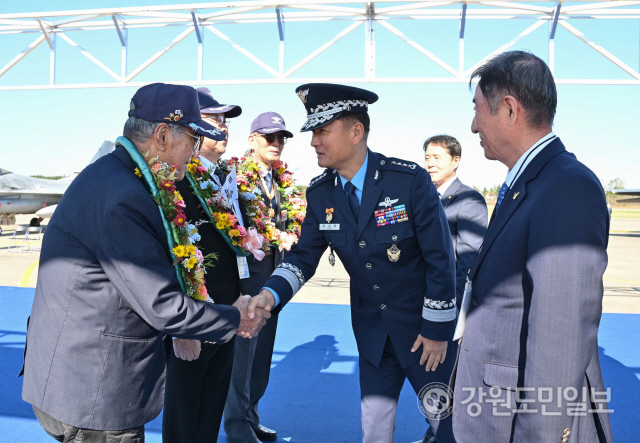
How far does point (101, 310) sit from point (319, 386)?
9.71 feet

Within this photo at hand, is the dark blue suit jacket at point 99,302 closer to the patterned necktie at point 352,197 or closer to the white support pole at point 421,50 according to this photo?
the patterned necktie at point 352,197

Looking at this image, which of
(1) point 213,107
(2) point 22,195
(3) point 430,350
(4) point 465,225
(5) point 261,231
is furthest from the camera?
(2) point 22,195

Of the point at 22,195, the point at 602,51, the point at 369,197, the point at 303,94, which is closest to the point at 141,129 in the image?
the point at 303,94

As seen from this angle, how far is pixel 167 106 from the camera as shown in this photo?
6.89 ft

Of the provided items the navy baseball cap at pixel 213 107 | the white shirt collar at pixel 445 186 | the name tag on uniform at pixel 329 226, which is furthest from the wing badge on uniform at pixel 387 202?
the white shirt collar at pixel 445 186

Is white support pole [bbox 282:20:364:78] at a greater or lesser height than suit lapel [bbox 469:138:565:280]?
greater

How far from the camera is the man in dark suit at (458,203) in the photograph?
12.0ft

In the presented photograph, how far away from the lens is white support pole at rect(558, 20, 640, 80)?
228 inches

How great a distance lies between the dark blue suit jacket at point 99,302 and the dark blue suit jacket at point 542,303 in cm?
122

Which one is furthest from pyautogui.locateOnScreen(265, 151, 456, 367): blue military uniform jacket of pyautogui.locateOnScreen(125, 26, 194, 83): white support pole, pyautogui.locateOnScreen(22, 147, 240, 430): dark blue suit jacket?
pyautogui.locateOnScreen(125, 26, 194, 83): white support pole

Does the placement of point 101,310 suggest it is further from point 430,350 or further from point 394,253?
point 430,350

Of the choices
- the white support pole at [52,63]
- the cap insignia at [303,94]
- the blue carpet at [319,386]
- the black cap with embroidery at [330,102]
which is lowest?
the blue carpet at [319,386]

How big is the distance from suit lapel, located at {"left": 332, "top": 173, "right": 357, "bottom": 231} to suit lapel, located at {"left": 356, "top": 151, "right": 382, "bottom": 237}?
2.3 inches

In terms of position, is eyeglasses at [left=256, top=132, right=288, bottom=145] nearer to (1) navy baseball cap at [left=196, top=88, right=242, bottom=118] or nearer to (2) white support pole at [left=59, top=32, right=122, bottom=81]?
(1) navy baseball cap at [left=196, top=88, right=242, bottom=118]
